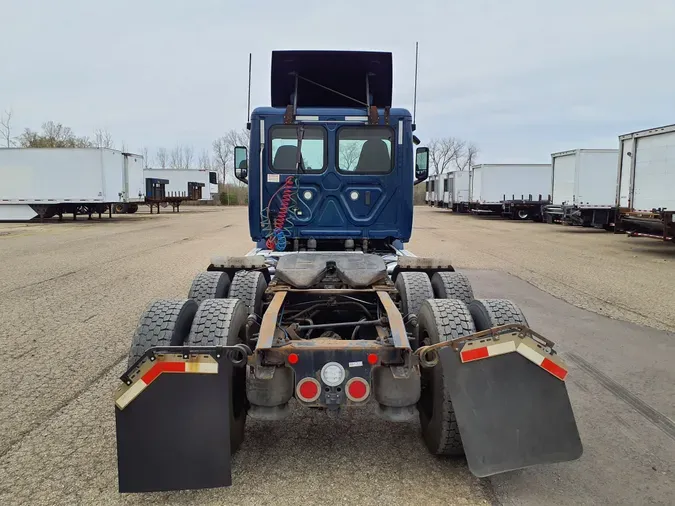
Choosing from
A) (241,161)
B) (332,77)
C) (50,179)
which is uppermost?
(332,77)

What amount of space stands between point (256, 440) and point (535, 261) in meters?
11.1

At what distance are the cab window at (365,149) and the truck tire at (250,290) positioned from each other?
2.48 meters

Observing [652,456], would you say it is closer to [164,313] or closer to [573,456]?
[573,456]

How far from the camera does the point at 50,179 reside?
2570 centimetres

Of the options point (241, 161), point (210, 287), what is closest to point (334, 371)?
point (210, 287)

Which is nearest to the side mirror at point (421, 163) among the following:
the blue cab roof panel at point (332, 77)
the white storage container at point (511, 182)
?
the blue cab roof panel at point (332, 77)

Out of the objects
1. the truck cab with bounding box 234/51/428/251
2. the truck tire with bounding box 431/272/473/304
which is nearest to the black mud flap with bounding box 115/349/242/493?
the truck tire with bounding box 431/272/473/304

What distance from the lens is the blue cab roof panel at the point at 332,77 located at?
6.80 m

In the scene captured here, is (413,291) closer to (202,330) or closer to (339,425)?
(339,425)

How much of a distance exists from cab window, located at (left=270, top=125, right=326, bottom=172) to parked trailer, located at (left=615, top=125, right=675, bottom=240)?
10944 mm

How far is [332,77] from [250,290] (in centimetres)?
371

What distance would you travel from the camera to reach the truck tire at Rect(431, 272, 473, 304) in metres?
4.45

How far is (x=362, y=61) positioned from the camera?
6836 millimetres

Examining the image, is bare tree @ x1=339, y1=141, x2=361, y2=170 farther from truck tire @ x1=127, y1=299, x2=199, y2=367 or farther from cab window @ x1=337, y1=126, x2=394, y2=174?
truck tire @ x1=127, y1=299, x2=199, y2=367
